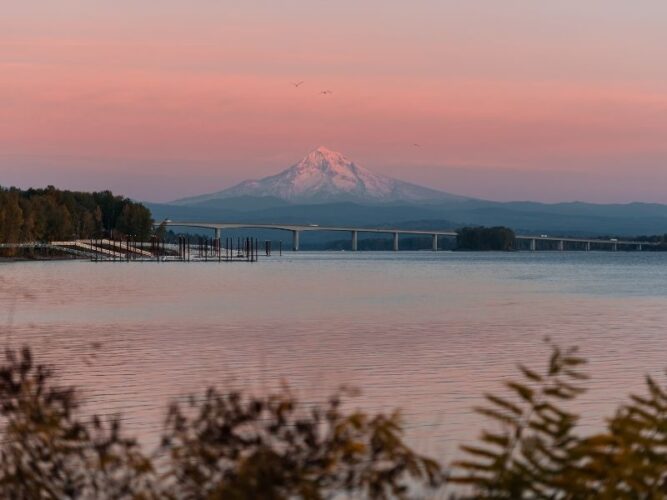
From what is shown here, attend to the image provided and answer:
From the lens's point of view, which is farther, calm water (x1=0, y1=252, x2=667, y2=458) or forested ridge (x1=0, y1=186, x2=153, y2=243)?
forested ridge (x1=0, y1=186, x2=153, y2=243)

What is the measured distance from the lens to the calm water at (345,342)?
68.0 ft

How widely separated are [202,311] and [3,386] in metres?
42.4

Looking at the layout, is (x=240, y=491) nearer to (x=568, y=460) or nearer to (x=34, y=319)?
(x=568, y=460)

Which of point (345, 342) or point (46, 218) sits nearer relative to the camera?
point (345, 342)

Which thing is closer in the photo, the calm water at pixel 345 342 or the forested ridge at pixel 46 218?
the calm water at pixel 345 342

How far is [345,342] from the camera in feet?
110

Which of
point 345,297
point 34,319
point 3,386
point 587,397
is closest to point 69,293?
point 345,297

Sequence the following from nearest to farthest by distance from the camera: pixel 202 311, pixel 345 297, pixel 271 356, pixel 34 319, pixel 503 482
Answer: pixel 503 482
pixel 271 356
pixel 34 319
pixel 202 311
pixel 345 297

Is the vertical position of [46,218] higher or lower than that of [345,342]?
higher

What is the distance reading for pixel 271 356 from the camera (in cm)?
2941

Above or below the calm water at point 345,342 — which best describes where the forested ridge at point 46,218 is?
above

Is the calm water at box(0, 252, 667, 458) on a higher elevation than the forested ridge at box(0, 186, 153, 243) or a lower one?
lower

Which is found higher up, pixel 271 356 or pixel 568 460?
pixel 568 460

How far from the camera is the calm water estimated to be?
20734 millimetres
